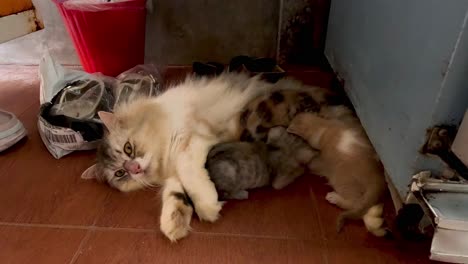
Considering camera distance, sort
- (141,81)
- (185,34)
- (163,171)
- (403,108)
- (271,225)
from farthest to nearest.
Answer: (185,34)
(141,81)
(163,171)
(271,225)
(403,108)

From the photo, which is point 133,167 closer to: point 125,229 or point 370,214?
point 125,229

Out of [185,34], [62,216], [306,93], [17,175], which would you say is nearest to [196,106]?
[306,93]

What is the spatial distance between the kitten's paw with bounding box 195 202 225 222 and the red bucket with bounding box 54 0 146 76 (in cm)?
99

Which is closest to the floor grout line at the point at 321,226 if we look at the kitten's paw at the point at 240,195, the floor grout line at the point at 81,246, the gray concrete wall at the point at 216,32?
the kitten's paw at the point at 240,195

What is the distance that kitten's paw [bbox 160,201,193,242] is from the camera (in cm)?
89

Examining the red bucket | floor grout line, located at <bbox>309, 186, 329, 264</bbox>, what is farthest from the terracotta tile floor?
the red bucket

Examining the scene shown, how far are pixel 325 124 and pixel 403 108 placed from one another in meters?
0.30

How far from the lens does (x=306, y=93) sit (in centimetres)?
121

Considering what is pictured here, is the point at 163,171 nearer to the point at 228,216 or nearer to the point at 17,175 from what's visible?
the point at 228,216

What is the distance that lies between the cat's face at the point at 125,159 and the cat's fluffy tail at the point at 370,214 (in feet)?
1.75

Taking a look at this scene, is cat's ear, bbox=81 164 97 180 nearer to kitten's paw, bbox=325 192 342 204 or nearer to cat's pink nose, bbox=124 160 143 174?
cat's pink nose, bbox=124 160 143 174

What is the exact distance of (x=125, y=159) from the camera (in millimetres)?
1069

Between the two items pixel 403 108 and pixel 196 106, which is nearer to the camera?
pixel 403 108

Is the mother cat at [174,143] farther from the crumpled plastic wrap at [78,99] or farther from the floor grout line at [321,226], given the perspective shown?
the floor grout line at [321,226]
